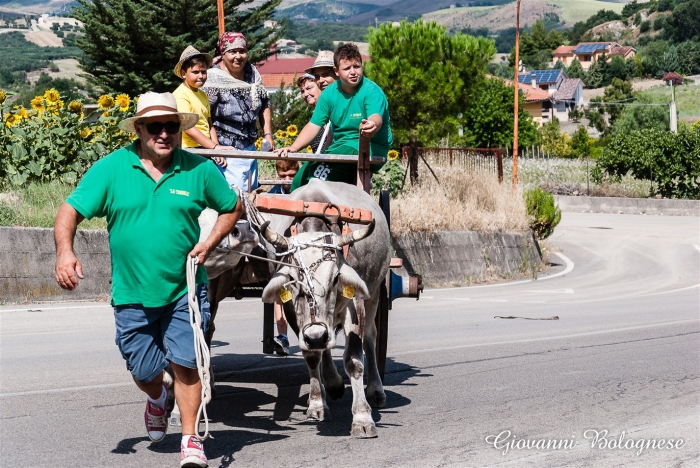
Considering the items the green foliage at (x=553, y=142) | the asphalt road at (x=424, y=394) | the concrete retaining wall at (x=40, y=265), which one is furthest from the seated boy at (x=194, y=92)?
the green foliage at (x=553, y=142)

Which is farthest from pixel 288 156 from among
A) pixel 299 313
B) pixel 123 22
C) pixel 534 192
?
pixel 123 22

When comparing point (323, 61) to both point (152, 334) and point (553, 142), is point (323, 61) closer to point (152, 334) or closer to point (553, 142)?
point (152, 334)

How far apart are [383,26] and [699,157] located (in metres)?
13.7

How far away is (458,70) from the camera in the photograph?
39.9m

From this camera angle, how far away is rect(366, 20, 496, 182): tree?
39219mm

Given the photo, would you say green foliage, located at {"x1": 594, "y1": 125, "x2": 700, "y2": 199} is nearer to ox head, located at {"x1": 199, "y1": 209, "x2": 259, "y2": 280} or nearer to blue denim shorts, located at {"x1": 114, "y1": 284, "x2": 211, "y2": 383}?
ox head, located at {"x1": 199, "y1": 209, "x2": 259, "y2": 280}

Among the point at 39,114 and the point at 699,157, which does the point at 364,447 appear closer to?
the point at 39,114

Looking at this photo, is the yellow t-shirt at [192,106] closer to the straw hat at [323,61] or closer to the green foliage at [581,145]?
the straw hat at [323,61]

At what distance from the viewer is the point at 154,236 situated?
627cm

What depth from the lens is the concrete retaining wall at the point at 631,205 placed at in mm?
41719

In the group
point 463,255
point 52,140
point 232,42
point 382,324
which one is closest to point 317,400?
point 382,324

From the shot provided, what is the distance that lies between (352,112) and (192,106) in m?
1.34

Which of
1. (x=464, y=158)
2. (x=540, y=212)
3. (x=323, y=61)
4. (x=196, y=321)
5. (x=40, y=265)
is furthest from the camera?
(x=464, y=158)

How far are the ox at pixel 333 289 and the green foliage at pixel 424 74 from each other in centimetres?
3116
